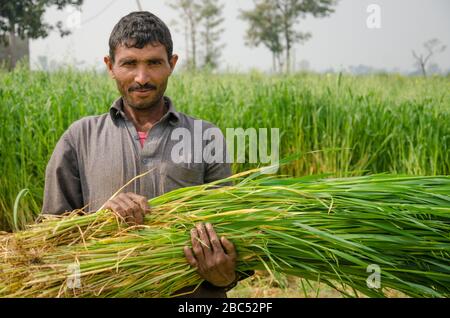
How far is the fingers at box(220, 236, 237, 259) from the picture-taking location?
1.47 m

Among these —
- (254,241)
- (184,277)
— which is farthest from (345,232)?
(184,277)

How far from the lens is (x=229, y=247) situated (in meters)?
1.48

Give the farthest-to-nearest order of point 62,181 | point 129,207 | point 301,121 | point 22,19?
point 22,19 → point 301,121 → point 62,181 → point 129,207

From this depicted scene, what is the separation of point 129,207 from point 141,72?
486 millimetres

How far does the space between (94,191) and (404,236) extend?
982mm

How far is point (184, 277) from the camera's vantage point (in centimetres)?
154

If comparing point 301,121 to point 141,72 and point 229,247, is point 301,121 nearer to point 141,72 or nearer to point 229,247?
point 141,72

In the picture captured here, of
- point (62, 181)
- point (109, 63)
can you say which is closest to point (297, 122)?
point (109, 63)

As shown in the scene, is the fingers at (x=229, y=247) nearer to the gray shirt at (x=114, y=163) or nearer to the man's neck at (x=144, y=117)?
the gray shirt at (x=114, y=163)

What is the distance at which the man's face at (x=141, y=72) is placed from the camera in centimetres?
176

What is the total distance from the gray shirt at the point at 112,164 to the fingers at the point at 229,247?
0.41 m

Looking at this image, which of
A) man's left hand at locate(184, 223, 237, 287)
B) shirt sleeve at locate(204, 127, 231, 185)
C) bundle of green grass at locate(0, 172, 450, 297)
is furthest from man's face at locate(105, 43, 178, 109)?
man's left hand at locate(184, 223, 237, 287)
